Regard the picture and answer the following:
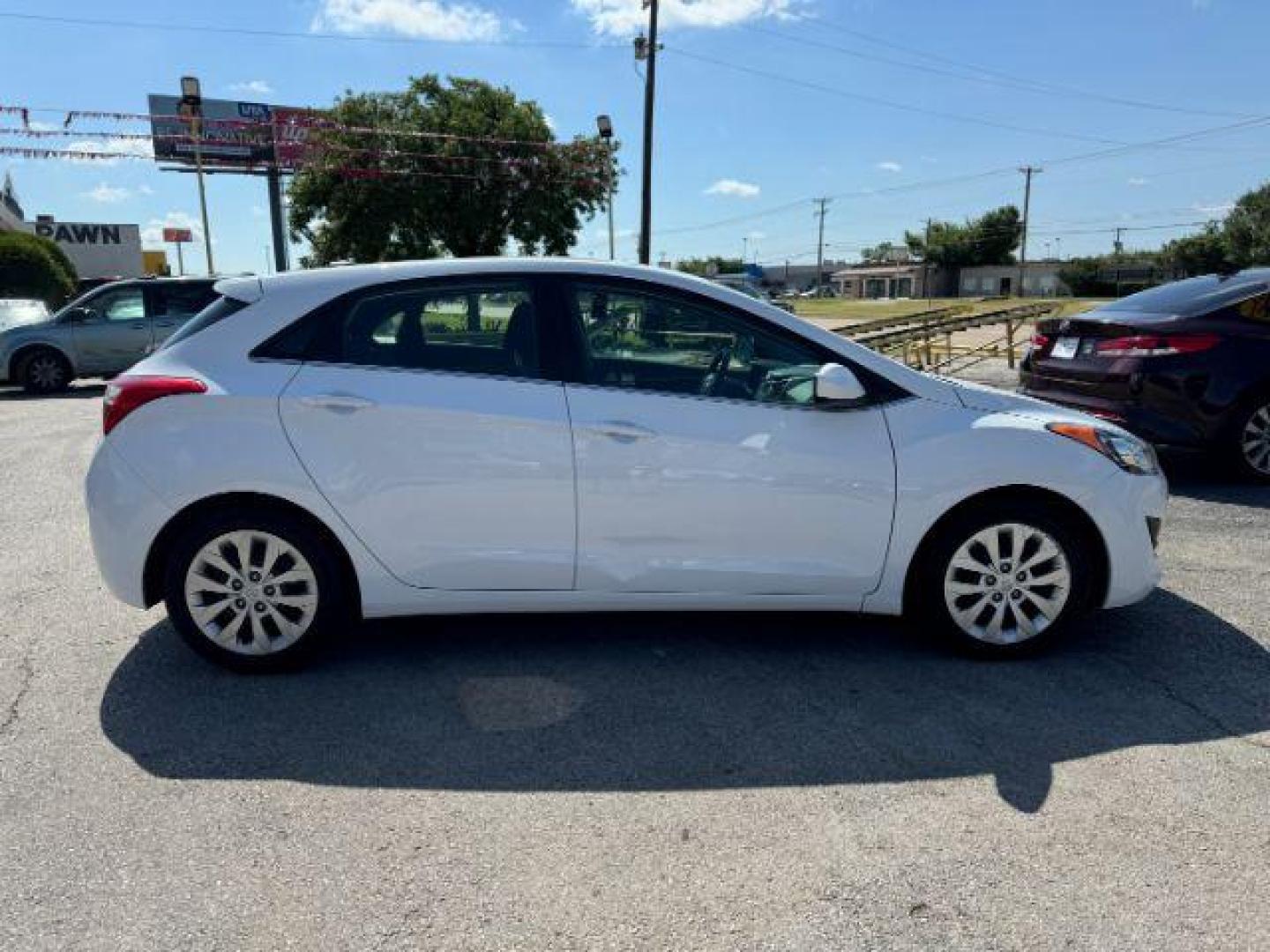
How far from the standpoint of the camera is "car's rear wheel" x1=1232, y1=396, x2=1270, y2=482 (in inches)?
266

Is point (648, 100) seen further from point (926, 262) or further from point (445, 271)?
point (926, 262)

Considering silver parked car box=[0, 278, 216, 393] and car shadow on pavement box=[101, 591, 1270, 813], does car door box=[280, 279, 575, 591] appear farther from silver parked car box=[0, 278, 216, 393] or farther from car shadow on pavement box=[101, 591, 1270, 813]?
silver parked car box=[0, 278, 216, 393]

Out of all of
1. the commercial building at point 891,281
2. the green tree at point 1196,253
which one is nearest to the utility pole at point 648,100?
the green tree at point 1196,253

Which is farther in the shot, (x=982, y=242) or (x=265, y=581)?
(x=982, y=242)

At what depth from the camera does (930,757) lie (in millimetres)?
3143

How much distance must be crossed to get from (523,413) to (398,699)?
3.95ft

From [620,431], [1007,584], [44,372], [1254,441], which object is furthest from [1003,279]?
[620,431]

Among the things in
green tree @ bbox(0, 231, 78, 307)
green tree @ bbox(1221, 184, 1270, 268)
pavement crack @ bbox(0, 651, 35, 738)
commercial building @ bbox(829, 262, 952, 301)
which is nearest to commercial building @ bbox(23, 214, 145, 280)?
green tree @ bbox(0, 231, 78, 307)

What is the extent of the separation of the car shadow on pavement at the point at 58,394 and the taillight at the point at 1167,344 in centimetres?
1308

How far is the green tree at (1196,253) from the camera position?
67688mm

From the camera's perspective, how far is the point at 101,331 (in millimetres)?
14102

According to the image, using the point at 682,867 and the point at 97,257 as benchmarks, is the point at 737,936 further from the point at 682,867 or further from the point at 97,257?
the point at 97,257

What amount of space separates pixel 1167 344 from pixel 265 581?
6.17 metres

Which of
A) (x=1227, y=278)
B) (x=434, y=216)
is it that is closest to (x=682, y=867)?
(x=1227, y=278)
